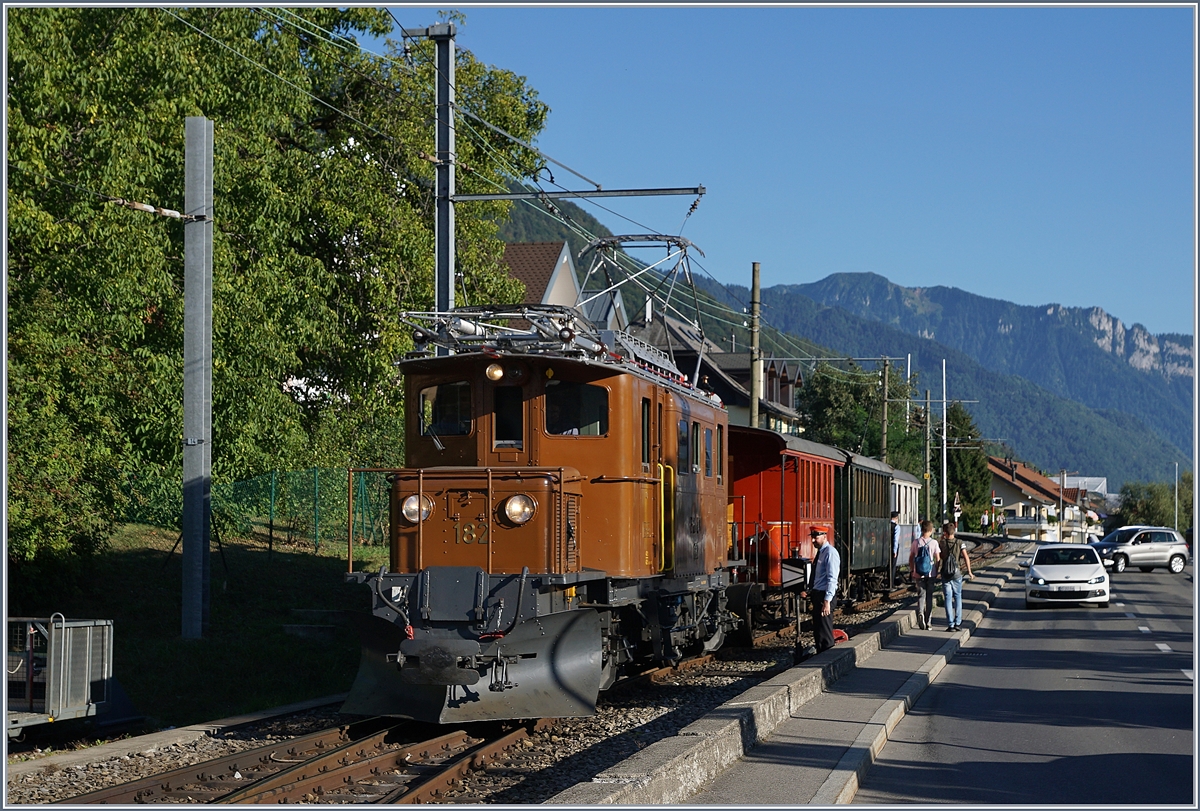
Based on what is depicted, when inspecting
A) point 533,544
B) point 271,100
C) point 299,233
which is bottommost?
point 533,544

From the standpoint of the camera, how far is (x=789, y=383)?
281 ft

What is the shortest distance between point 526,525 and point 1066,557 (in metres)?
22.4

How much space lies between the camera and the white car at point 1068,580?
97.5 feet

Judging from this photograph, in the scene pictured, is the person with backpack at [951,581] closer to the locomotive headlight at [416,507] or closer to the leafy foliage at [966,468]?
the locomotive headlight at [416,507]

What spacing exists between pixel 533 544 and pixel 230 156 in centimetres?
1139

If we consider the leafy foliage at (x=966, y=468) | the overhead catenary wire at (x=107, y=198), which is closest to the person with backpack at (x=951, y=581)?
the overhead catenary wire at (x=107, y=198)

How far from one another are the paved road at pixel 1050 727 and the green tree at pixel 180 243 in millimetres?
9551

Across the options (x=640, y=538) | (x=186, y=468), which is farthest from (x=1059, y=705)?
(x=186, y=468)

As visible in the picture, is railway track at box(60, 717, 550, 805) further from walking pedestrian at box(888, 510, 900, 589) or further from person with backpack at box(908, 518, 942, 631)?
walking pedestrian at box(888, 510, 900, 589)

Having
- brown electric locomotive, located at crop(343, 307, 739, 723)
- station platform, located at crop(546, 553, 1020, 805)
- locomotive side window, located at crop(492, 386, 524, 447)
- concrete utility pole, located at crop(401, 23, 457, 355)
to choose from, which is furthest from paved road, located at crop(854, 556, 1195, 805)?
concrete utility pole, located at crop(401, 23, 457, 355)

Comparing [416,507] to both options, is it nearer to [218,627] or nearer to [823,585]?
[823,585]

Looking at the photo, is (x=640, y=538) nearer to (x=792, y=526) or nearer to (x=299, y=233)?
(x=792, y=526)

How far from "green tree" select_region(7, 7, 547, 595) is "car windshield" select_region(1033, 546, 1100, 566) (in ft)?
47.2

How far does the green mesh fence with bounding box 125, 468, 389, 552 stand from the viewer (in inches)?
995
